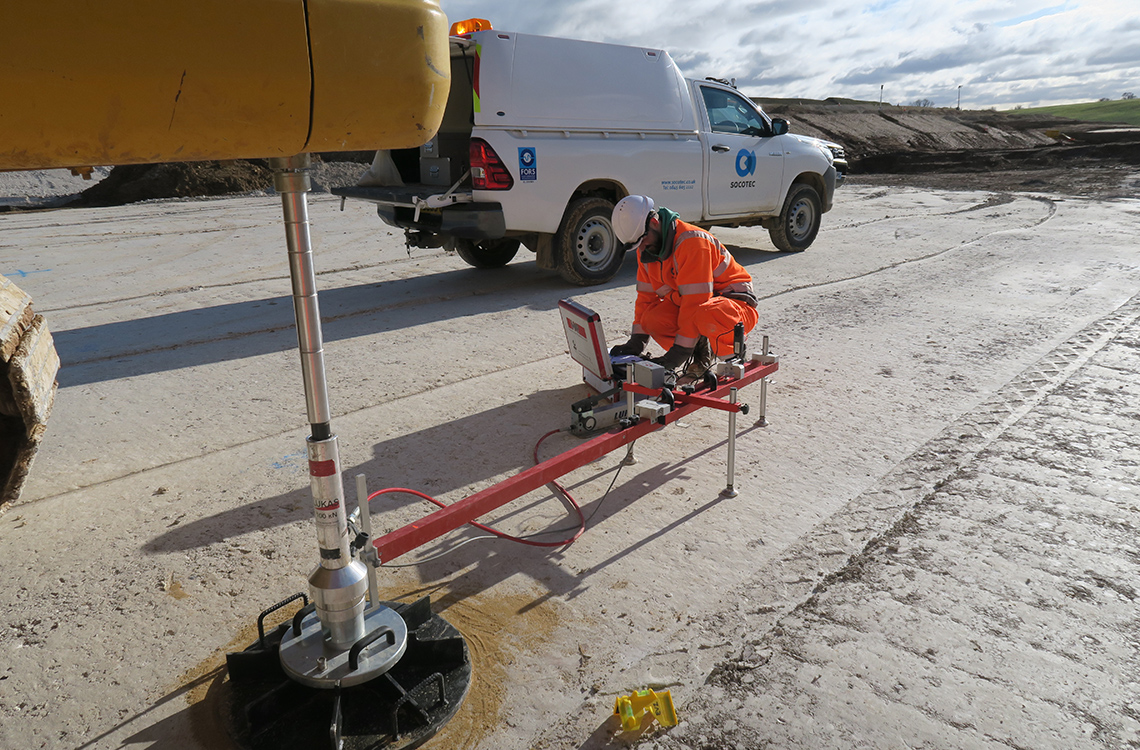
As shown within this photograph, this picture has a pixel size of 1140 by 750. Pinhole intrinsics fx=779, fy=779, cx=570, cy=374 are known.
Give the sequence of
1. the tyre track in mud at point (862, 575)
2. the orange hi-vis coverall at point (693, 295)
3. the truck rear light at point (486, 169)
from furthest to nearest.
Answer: the truck rear light at point (486, 169) < the orange hi-vis coverall at point (693, 295) < the tyre track in mud at point (862, 575)

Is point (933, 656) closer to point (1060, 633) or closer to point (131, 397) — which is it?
point (1060, 633)

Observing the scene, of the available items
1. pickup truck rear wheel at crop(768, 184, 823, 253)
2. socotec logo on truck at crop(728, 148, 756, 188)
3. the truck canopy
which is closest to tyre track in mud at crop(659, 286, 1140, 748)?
the truck canopy

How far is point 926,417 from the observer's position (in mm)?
4676

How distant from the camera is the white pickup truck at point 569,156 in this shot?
741 cm

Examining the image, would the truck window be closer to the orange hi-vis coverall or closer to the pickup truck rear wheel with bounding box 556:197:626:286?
the pickup truck rear wheel with bounding box 556:197:626:286

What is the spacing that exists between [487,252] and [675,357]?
520 cm

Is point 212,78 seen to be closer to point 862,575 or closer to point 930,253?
point 862,575

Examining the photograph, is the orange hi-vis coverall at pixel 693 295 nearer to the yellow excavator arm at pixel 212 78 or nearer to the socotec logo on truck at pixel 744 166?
the yellow excavator arm at pixel 212 78

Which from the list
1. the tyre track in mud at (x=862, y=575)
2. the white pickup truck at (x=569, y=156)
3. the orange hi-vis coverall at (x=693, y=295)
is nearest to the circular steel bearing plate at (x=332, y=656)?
the tyre track in mud at (x=862, y=575)

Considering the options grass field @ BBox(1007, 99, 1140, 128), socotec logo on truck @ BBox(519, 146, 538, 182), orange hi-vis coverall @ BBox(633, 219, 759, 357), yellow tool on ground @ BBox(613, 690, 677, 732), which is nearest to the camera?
yellow tool on ground @ BBox(613, 690, 677, 732)

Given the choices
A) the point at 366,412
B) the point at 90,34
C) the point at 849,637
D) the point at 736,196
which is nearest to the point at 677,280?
the point at 366,412

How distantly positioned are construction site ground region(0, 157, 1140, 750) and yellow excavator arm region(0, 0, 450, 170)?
1.75 metres

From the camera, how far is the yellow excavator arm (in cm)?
143

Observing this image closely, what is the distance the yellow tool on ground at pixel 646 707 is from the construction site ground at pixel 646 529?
53 millimetres
